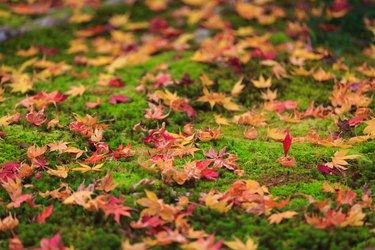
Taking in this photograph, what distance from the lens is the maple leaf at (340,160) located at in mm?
2852

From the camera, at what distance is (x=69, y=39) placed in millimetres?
5129

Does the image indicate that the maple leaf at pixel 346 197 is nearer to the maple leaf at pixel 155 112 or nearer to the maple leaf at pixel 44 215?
the maple leaf at pixel 155 112

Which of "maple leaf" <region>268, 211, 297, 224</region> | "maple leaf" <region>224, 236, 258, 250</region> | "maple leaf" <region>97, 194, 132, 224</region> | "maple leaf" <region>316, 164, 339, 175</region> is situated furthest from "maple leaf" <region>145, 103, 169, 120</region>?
"maple leaf" <region>224, 236, 258, 250</region>

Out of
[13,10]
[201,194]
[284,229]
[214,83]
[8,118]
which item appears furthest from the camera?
[13,10]

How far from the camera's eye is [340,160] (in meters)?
2.87

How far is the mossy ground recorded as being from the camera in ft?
7.80

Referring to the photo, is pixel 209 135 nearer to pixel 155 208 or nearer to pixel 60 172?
pixel 155 208

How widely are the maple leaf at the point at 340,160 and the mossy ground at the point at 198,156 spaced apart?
70mm

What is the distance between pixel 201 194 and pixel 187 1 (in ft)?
11.5

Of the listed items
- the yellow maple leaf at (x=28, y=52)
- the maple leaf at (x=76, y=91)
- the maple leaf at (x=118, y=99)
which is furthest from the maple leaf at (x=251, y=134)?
the yellow maple leaf at (x=28, y=52)

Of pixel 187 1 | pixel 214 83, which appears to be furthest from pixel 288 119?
pixel 187 1

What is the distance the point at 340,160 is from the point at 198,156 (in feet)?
2.78

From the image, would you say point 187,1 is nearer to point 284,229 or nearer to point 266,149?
point 266,149

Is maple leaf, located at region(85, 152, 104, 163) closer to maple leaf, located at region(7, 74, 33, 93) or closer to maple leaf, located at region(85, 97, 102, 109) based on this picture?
maple leaf, located at region(85, 97, 102, 109)
